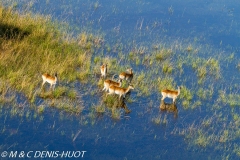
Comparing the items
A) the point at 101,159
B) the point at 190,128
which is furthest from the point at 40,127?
the point at 190,128

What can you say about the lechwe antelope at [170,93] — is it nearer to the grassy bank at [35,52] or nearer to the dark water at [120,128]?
the dark water at [120,128]

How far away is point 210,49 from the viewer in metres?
20.5

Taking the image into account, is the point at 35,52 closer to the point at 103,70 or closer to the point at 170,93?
the point at 103,70

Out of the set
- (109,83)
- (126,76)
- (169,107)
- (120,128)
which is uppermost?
(126,76)

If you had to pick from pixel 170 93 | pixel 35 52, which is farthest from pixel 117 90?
pixel 35 52

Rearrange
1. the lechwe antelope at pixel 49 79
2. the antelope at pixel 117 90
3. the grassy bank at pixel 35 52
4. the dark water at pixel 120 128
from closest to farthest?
1. the dark water at pixel 120 128
2. the lechwe antelope at pixel 49 79
3. the antelope at pixel 117 90
4. the grassy bank at pixel 35 52

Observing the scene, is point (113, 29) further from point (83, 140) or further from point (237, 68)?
point (83, 140)

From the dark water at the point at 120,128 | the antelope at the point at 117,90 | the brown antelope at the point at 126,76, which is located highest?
the brown antelope at the point at 126,76

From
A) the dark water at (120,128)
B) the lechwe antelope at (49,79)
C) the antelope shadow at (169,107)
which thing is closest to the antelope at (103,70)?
the dark water at (120,128)

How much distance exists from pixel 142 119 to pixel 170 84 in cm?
293

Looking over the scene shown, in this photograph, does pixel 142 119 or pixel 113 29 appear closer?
pixel 142 119

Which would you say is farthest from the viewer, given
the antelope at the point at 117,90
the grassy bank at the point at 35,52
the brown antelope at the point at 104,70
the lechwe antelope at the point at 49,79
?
the brown antelope at the point at 104,70

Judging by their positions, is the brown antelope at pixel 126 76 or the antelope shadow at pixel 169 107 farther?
the brown antelope at pixel 126 76

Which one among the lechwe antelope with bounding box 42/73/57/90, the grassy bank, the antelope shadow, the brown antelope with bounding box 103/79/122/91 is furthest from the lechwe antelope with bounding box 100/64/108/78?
the antelope shadow
